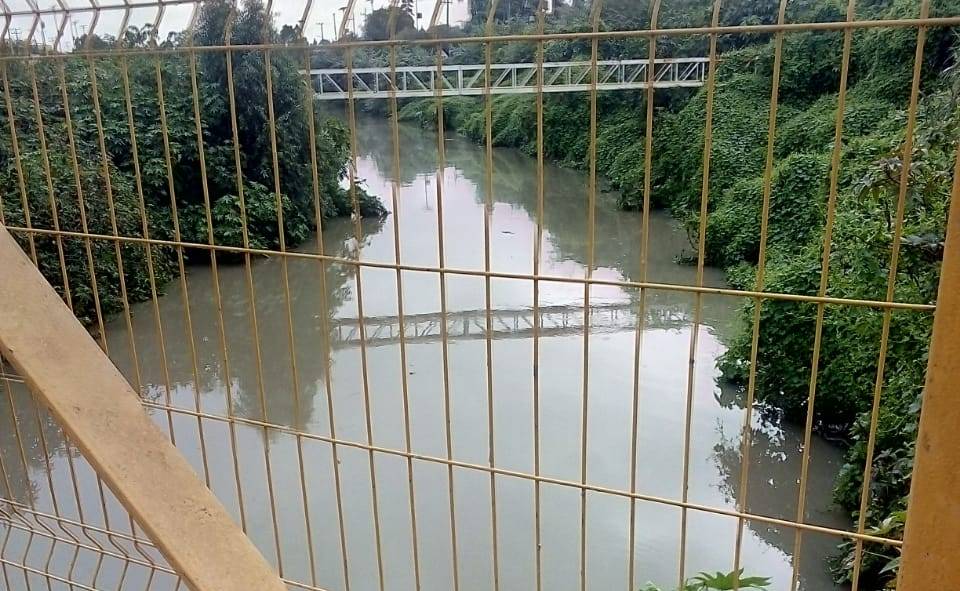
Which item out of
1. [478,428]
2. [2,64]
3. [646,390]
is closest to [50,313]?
[2,64]

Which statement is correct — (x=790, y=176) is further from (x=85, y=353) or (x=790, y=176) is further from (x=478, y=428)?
(x=85, y=353)

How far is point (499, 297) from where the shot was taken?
7121mm

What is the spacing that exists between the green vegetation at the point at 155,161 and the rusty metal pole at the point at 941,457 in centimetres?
224

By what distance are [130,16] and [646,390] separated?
4.53m

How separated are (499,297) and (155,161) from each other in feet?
14.1

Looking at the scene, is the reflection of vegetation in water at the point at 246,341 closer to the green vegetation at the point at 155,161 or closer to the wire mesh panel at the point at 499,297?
the wire mesh panel at the point at 499,297

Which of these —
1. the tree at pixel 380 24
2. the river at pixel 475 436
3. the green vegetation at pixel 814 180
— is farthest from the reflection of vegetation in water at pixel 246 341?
the tree at pixel 380 24

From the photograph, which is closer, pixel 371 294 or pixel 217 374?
pixel 217 374

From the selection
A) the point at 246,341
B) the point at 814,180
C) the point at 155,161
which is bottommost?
the point at 246,341

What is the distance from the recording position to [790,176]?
7.55 meters

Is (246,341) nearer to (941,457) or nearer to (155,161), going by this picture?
(155,161)

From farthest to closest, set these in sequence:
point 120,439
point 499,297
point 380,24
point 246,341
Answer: point 246,341, point 499,297, point 380,24, point 120,439

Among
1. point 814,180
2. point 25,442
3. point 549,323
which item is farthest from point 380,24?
point 814,180

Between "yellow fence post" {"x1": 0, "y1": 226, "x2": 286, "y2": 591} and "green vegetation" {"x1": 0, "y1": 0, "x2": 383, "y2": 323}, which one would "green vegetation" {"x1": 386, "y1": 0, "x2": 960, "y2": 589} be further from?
"yellow fence post" {"x1": 0, "y1": 226, "x2": 286, "y2": 591}
